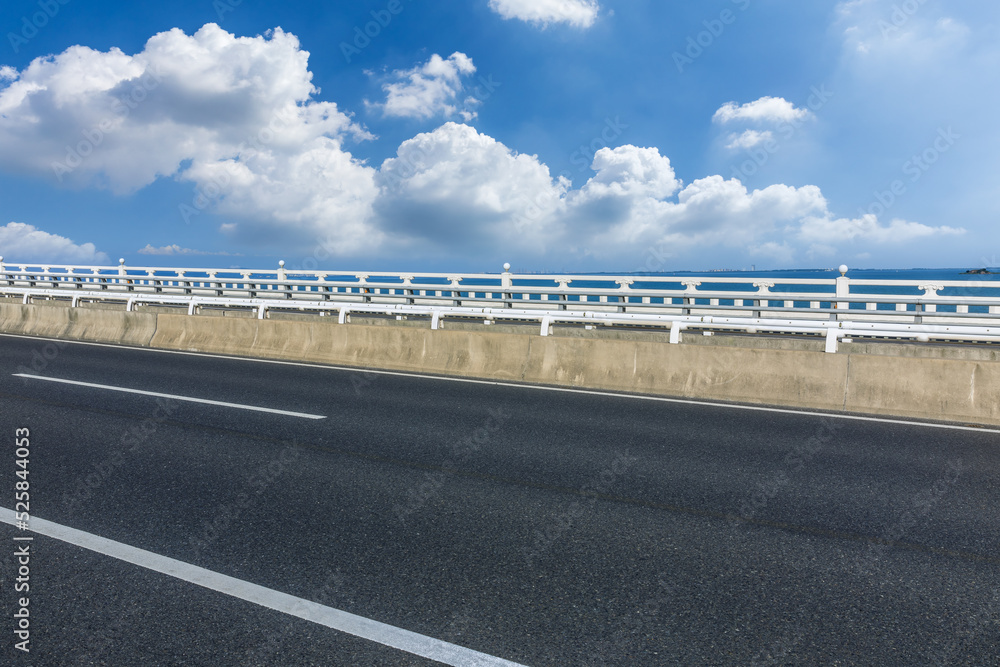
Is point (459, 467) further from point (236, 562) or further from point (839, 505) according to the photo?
point (839, 505)

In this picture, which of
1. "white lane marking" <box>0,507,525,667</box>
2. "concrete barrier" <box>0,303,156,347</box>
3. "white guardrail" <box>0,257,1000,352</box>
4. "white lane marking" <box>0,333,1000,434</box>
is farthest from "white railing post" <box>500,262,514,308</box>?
"white lane marking" <box>0,507,525,667</box>

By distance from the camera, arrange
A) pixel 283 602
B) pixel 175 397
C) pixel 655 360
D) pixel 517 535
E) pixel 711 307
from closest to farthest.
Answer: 1. pixel 283 602
2. pixel 517 535
3. pixel 175 397
4. pixel 655 360
5. pixel 711 307

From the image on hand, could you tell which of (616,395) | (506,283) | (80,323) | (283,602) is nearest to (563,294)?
(506,283)

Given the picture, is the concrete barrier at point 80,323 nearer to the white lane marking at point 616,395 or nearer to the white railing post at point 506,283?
the white lane marking at point 616,395

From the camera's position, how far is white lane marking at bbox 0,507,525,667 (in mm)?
2805

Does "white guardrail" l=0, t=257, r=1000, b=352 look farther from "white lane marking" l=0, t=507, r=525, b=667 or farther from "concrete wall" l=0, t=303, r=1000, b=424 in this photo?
"white lane marking" l=0, t=507, r=525, b=667

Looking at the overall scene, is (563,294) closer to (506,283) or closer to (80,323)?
(506,283)

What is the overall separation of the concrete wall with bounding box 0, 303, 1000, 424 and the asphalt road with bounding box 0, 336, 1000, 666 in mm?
1203

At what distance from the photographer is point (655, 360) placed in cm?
1031

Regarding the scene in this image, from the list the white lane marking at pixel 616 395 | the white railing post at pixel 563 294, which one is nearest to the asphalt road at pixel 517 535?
the white lane marking at pixel 616 395

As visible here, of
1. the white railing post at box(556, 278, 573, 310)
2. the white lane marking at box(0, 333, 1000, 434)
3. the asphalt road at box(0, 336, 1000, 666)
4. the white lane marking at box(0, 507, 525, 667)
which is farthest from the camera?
the white railing post at box(556, 278, 573, 310)

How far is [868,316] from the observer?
1490 centimetres

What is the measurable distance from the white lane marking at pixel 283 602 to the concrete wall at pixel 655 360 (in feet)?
25.2

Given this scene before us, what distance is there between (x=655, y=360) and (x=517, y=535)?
6.66 meters
